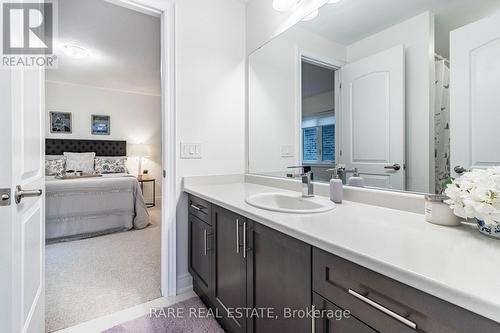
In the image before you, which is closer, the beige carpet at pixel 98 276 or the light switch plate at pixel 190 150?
the beige carpet at pixel 98 276

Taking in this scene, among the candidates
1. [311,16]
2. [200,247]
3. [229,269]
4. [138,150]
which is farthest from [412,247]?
[138,150]

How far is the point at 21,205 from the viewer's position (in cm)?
93

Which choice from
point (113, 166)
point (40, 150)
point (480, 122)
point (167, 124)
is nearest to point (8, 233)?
point (40, 150)

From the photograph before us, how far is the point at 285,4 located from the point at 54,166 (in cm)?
464

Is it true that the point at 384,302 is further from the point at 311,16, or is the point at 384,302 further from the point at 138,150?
the point at 138,150

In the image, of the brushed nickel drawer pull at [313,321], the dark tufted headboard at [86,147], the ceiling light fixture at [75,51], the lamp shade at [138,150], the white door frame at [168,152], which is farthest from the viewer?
the lamp shade at [138,150]

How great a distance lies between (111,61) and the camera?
140 inches

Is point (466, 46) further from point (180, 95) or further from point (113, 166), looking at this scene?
point (113, 166)

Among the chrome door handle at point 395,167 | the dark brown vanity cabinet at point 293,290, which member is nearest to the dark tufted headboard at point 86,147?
the dark brown vanity cabinet at point 293,290

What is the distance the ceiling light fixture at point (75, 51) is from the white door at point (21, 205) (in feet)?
7.59

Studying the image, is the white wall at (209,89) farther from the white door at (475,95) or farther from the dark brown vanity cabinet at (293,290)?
the white door at (475,95)

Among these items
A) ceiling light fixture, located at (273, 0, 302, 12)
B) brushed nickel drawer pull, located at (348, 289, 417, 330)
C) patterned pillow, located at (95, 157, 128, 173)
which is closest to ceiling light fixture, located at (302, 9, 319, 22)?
ceiling light fixture, located at (273, 0, 302, 12)

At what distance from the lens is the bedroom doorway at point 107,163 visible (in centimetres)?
176

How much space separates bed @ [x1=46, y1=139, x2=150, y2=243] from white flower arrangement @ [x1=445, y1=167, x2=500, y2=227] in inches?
138
